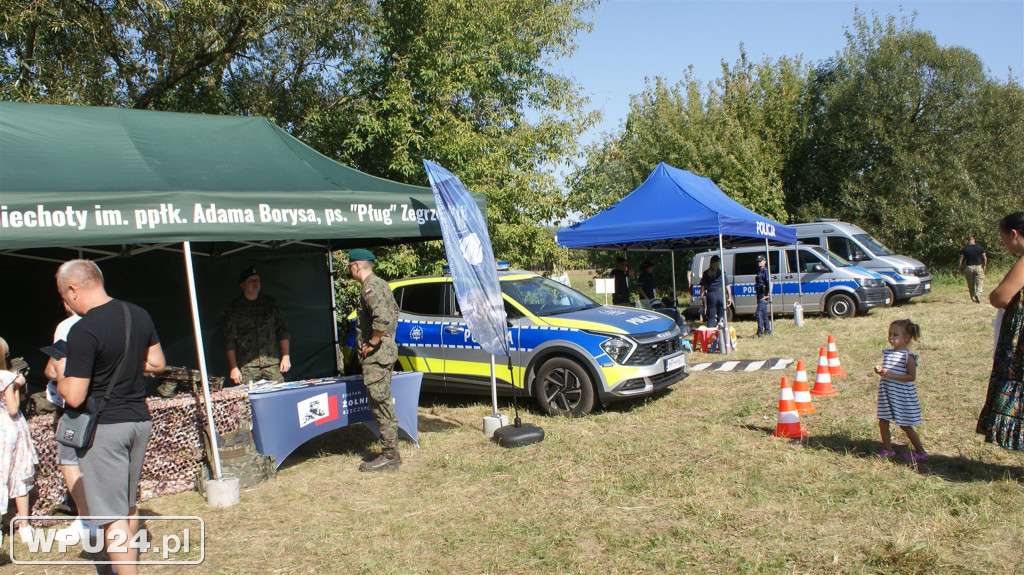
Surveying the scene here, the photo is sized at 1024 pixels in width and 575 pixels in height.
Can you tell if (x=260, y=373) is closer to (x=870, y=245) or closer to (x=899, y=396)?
(x=899, y=396)

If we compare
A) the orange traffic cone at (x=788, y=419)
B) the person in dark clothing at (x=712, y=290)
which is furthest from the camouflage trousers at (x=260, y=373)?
the person in dark clothing at (x=712, y=290)

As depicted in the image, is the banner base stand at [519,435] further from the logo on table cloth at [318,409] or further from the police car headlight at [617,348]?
the logo on table cloth at [318,409]

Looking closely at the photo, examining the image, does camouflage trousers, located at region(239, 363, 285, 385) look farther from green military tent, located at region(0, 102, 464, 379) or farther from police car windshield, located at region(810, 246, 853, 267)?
police car windshield, located at region(810, 246, 853, 267)

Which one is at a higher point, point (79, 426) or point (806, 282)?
point (806, 282)

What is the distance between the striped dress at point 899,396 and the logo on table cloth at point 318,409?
4.50 meters

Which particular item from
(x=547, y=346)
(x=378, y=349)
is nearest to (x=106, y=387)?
(x=378, y=349)

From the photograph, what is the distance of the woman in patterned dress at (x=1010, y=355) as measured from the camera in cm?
428

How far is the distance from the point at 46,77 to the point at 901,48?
82.3ft

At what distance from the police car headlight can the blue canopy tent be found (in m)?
4.32

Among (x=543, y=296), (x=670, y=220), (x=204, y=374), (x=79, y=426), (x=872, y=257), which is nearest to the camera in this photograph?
(x=79, y=426)

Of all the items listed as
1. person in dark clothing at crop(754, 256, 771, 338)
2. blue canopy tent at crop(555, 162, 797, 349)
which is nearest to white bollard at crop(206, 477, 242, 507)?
blue canopy tent at crop(555, 162, 797, 349)

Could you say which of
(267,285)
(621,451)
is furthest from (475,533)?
(267,285)

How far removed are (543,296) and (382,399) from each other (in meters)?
2.92

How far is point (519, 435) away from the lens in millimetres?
6344
